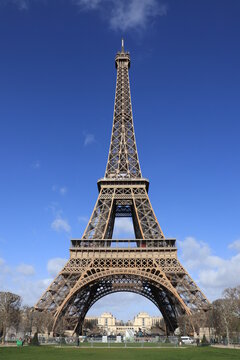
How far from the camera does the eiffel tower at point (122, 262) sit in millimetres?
43531

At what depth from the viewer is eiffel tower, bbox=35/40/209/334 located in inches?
1714

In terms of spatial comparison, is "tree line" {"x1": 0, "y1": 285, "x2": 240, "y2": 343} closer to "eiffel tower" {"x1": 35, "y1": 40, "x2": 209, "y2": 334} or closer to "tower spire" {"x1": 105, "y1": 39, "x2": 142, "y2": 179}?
"eiffel tower" {"x1": 35, "y1": 40, "x2": 209, "y2": 334}

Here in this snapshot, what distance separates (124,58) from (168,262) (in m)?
47.4

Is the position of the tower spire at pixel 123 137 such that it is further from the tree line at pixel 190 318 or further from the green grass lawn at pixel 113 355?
the green grass lawn at pixel 113 355

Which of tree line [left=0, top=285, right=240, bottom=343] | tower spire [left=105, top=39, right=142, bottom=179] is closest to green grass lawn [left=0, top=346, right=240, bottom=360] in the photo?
tree line [left=0, top=285, right=240, bottom=343]

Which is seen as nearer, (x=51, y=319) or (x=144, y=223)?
(x=51, y=319)

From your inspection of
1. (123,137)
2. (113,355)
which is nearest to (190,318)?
(113,355)

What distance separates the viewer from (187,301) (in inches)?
1677

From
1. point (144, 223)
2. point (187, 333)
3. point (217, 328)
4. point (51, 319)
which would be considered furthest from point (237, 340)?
point (51, 319)

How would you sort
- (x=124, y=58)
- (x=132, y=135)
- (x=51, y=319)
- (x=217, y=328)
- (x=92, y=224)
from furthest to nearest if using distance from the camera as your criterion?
(x=124, y=58) → (x=132, y=135) → (x=92, y=224) → (x=217, y=328) → (x=51, y=319)

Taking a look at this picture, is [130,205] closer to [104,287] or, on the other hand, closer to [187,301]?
[104,287]

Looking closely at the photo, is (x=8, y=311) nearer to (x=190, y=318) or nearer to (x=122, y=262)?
(x=122, y=262)

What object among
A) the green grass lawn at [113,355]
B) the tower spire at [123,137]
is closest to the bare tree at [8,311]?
the green grass lawn at [113,355]

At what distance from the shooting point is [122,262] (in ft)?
154
